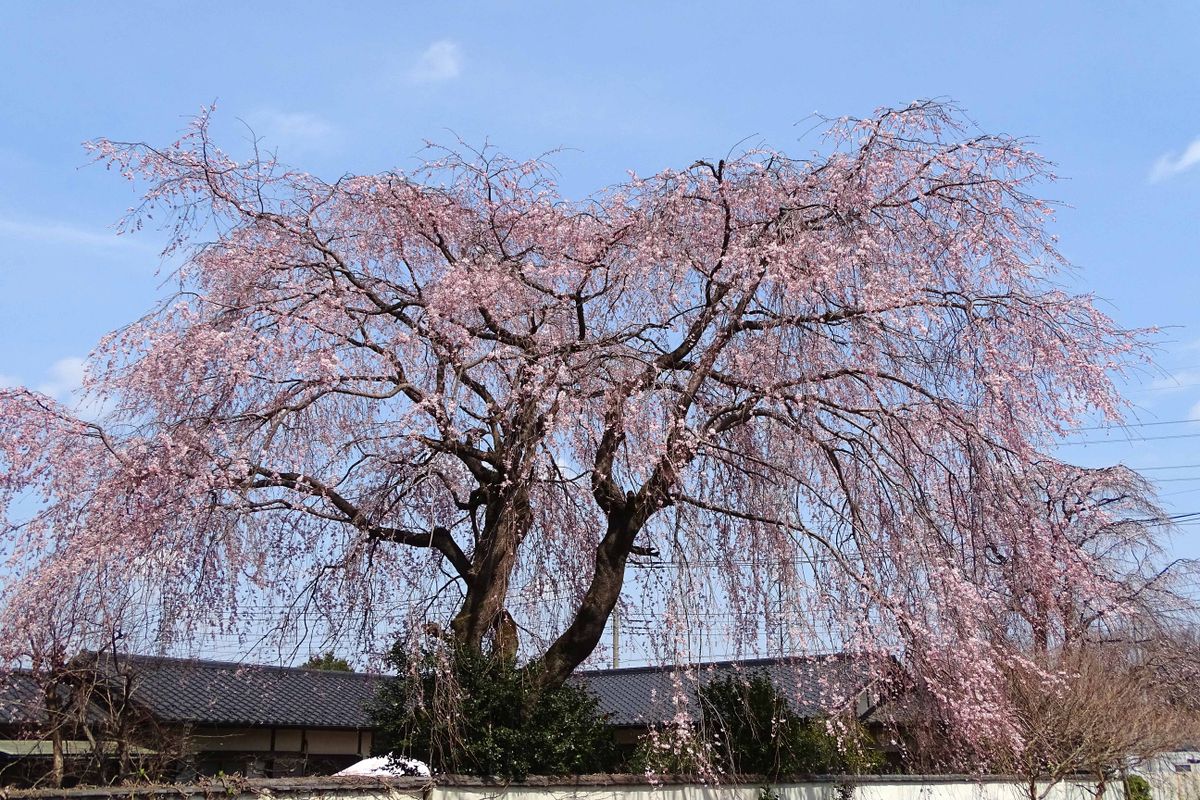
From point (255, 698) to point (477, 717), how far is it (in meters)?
10.6

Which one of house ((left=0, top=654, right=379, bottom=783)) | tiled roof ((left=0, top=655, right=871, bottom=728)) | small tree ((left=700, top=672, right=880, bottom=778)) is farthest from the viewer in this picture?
house ((left=0, top=654, right=379, bottom=783))

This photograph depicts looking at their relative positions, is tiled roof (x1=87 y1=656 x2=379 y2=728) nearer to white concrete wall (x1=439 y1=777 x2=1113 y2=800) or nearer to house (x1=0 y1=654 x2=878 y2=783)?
house (x1=0 y1=654 x2=878 y2=783)

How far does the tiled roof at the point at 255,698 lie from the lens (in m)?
16.0

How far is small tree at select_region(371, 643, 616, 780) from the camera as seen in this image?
7.65 meters

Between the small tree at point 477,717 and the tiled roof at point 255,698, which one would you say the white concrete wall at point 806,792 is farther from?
the tiled roof at point 255,698

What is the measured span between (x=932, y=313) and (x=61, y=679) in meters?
7.38

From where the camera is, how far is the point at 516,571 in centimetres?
920

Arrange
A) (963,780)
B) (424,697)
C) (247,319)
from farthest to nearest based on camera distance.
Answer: (963,780) < (247,319) < (424,697)

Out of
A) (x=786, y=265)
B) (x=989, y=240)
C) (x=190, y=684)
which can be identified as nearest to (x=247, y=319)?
(x=786, y=265)

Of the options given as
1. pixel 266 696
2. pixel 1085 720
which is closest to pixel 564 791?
pixel 1085 720

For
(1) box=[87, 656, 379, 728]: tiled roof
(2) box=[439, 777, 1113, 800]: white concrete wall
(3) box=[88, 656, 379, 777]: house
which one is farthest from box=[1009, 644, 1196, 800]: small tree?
(3) box=[88, 656, 379, 777]: house

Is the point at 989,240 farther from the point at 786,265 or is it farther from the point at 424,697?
the point at 424,697

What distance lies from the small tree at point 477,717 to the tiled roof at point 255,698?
735cm

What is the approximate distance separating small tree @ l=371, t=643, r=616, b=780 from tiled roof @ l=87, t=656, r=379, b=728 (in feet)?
24.1
